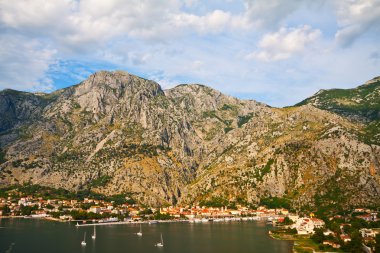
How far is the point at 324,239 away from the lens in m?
103

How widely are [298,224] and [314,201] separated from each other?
222 feet

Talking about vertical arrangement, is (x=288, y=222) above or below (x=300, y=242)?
above

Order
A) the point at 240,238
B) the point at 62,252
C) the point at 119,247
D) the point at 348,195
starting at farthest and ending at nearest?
the point at 348,195, the point at 240,238, the point at 119,247, the point at 62,252

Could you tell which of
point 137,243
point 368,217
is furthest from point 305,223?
point 137,243

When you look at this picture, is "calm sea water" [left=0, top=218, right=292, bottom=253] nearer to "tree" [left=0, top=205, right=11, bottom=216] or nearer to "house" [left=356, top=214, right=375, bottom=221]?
"house" [left=356, top=214, right=375, bottom=221]

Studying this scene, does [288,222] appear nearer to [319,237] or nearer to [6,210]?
[319,237]

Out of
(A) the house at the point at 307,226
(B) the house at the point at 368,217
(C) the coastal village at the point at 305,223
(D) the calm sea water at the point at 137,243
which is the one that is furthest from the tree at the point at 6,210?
(B) the house at the point at 368,217

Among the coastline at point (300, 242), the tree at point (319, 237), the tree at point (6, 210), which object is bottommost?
the coastline at point (300, 242)

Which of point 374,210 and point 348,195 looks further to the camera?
point 348,195

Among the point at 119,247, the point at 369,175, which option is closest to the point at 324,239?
the point at 119,247

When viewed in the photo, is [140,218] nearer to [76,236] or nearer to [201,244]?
[76,236]

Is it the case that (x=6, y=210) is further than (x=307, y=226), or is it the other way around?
(x=6, y=210)

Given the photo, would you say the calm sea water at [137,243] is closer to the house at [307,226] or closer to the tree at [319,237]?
the tree at [319,237]

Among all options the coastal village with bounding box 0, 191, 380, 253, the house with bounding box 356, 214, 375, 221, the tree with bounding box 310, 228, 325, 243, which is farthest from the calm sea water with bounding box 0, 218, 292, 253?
the house with bounding box 356, 214, 375, 221
